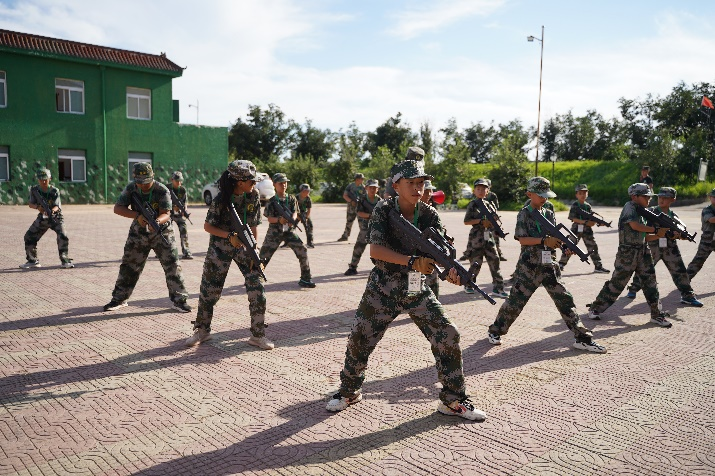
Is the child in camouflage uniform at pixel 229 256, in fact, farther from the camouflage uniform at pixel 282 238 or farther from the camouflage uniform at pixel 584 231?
the camouflage uniform at pixel 584 231

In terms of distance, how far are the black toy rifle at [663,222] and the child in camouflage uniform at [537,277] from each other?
7.33 ft

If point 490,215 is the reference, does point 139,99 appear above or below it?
above

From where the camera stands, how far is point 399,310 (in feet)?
15.6

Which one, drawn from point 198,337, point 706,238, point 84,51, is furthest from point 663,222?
point 84,51

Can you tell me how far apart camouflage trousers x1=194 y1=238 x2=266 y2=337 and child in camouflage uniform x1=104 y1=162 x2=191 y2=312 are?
174cm

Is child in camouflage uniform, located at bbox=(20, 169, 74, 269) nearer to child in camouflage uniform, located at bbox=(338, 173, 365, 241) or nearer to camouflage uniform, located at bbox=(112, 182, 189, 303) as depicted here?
camouflage uniform, located at bbox=(112, 182, 189, 303)

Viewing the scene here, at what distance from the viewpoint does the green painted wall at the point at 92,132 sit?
29016 mm

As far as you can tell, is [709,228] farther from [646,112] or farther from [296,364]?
[646,112]

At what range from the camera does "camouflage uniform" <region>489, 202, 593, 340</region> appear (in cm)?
668

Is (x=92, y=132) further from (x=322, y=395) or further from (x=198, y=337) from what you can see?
(x=322, y=395)

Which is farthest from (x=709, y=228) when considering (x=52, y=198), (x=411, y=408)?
(x=52, y=198)

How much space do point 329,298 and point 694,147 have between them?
40.4 m

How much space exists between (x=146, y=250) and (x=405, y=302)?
16.3 ft

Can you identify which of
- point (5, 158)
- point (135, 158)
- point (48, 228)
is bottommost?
point (48, 228)
